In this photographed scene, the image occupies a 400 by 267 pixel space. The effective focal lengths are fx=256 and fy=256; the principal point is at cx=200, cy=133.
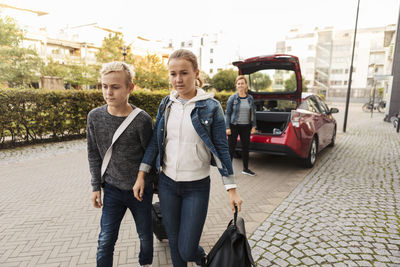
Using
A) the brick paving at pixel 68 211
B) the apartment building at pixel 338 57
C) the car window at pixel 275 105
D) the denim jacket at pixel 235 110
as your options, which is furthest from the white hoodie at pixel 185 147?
the apartment building at pixel 338 57

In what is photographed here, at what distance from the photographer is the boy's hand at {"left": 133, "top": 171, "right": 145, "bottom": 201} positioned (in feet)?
6.11

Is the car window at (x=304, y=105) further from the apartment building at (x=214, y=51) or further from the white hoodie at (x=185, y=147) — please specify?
the apartment building at (x=214, y=51)

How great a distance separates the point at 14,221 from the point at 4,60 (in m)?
25.2

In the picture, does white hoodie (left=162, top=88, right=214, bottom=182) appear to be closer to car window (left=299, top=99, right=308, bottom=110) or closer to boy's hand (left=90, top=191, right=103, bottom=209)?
boy's hand (left=90, top=191, right=103, bottom=209)

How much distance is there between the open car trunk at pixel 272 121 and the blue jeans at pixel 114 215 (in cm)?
398

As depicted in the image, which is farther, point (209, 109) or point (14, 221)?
point (14, 221)

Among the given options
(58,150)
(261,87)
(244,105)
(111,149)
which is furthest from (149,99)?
(111,149)

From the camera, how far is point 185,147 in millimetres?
1791

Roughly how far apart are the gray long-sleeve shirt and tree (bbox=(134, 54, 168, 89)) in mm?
24490

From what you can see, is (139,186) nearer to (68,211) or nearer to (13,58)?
(68,211)

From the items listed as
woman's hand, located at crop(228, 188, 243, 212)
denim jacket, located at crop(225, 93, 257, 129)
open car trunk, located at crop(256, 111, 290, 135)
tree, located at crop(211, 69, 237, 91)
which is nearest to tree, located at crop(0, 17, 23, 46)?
open car trunk, located at crop(256, 111, 290, 135)

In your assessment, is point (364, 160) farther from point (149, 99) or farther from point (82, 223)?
point (149, 99)

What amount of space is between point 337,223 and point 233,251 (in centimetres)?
236

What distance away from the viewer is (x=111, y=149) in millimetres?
1928
